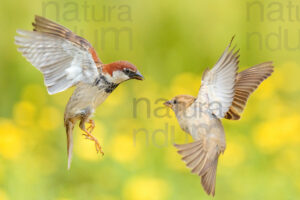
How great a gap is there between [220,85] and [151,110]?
2888 millimetres

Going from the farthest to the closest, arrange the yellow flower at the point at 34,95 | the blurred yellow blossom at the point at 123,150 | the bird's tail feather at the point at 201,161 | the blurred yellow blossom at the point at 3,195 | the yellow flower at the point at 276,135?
1. the yellow flower at the point at 34,95
2. the yellow flower at the point at 276,135
3. the blurred yellow blossom at the point at 123,150
4. the blurred yellow blossom at the point at 3,195
5. the bird's tail feather at the point at 201,161

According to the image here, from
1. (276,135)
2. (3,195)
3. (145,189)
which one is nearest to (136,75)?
(145,189)

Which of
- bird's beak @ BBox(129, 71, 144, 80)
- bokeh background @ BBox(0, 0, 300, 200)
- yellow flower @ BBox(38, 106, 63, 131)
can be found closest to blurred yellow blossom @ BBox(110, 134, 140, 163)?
bokeh background @ BBox(0, 0, 300, 200)

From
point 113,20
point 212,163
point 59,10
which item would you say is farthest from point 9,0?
point 212,163

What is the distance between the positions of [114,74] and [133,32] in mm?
3545

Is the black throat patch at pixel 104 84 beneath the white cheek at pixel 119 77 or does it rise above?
beneath

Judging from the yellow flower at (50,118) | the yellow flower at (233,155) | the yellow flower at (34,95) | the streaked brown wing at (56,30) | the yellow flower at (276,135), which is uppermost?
the streaked brown wing at (56,30)

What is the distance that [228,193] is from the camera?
150 inches

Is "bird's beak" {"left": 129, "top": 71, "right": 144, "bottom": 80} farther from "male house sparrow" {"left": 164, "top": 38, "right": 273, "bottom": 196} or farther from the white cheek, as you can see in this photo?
"male house sparrow" {"left": 164, "top": 38, "right": 273, "bottom": 196}

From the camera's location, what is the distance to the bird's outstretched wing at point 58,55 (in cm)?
172

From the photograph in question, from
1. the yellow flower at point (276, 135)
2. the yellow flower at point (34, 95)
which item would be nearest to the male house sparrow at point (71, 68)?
the yellow flower at point (276, 135)

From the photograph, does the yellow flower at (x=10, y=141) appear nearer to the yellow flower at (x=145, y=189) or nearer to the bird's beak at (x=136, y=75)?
the yellow flower at (x=145, y=189)

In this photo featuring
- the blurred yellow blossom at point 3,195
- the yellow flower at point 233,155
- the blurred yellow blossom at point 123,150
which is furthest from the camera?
the yellow flower at point 233,155

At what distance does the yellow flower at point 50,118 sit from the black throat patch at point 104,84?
2.59 m
